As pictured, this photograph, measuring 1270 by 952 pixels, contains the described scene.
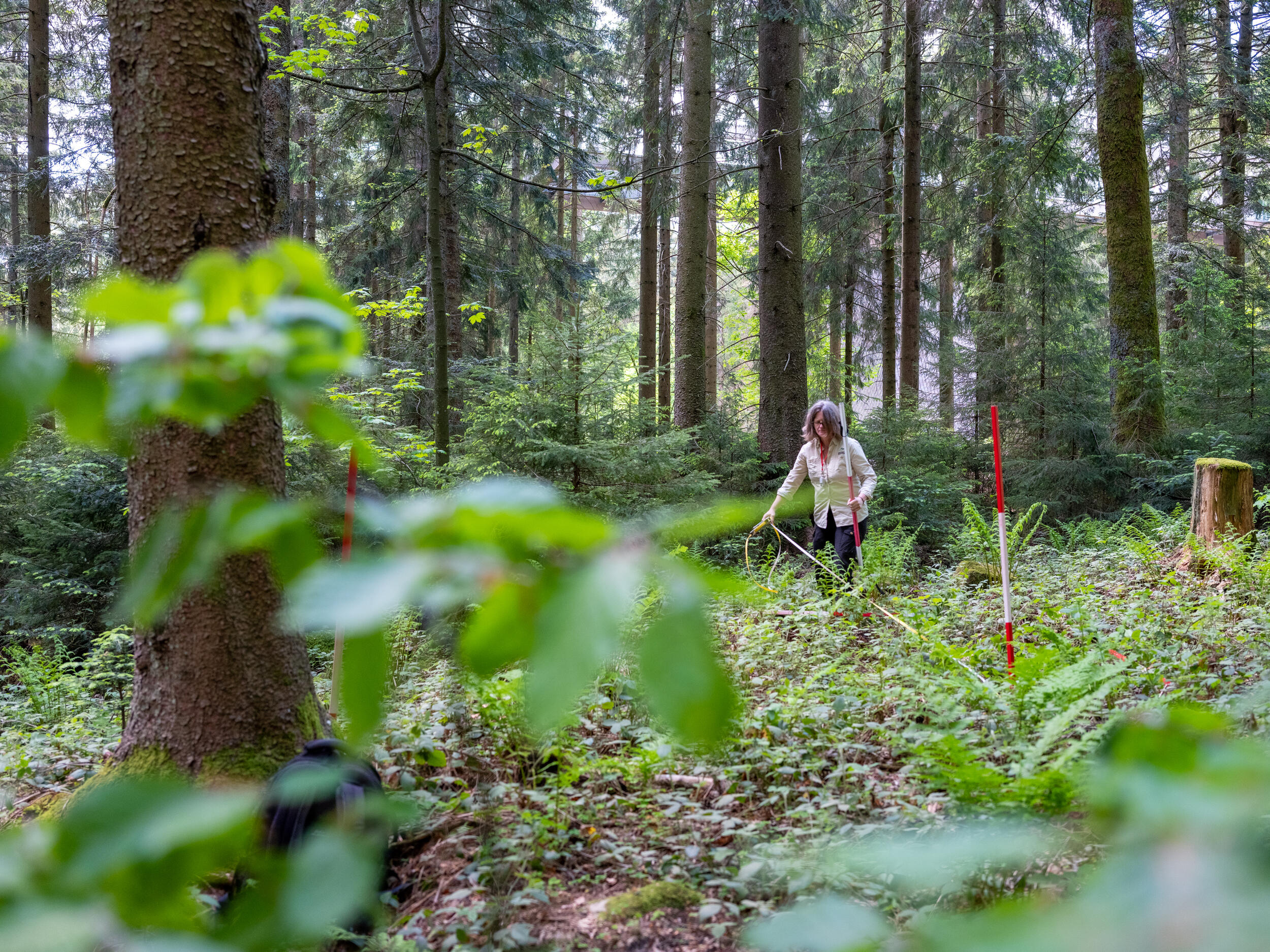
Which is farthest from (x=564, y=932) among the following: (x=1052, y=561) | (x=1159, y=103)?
(x=1159, y=103)

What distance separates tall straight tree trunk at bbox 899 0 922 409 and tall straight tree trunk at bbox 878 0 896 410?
171 cm

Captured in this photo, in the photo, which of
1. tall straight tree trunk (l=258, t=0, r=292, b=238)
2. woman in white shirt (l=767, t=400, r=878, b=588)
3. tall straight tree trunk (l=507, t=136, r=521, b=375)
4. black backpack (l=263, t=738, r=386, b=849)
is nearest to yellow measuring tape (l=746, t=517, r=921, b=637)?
woman in white shirt (l=767, t=400, r=878, b=588)

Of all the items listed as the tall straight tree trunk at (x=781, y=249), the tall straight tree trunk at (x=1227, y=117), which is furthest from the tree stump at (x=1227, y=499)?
the tall straight tree trunk at (x=1227, y=117)

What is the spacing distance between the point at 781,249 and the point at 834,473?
4108 mm

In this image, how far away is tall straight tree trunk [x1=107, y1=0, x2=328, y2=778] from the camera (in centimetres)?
292

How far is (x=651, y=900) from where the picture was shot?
246 centimetres

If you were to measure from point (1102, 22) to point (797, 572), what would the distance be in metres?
7.97

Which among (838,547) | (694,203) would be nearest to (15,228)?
(694,203)

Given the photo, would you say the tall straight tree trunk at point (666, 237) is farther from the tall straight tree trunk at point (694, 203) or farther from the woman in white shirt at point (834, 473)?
the woman in white shirt at point (834, 473)

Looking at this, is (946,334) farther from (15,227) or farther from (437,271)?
(15,227)

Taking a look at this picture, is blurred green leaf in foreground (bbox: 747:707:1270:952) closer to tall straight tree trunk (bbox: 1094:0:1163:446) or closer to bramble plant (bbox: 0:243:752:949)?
bramble plant (bbox: 0:243:752:949)

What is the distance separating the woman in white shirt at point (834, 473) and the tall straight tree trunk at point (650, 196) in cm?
601

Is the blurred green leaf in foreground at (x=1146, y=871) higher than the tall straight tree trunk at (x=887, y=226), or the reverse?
the tall straight tree trunk at (x=887, y=226)

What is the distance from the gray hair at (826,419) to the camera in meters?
7.25
